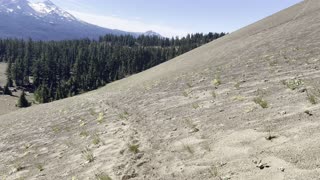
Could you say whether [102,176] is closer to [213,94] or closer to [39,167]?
[39,167]

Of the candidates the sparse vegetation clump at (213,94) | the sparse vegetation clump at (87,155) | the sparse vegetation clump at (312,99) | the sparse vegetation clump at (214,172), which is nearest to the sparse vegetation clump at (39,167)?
the sparse vegetation clump at (87,155)

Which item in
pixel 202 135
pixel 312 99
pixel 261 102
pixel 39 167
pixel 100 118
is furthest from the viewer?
pixel 100 118

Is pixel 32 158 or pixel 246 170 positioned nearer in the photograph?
pixel 246 170

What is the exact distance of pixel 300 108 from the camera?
1313cm

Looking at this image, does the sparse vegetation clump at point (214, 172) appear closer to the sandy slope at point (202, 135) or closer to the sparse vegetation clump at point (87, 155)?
the sandy slope at point (202, 135)

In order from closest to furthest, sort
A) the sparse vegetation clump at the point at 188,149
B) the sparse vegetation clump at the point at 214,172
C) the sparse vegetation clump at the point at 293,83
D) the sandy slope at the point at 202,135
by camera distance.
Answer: the sparse vegetation clump at the point at 214,172 < the sandy slope at the point at 202,135 < the sparse vegetation clump at the point at 188,149 < the sparse vegetation clump at the point at 293,83

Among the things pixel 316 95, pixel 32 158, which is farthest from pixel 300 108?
pixel 32 158

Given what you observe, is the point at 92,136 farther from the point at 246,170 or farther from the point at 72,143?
the point at 246,170

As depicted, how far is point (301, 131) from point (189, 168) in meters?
3.50

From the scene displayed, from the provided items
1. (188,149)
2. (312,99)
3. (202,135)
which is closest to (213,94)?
(202,135)

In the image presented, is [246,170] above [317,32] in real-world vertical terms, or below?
below

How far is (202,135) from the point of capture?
44.6 feet

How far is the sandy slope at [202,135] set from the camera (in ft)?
34.0

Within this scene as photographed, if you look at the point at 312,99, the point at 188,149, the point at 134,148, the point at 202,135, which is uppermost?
the point at 312,99
